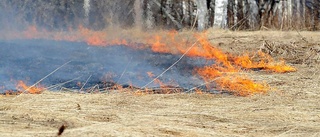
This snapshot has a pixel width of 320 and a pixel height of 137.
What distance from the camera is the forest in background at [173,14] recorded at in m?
11.1

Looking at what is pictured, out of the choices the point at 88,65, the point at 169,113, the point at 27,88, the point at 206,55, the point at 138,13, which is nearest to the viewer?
the point at 169,113

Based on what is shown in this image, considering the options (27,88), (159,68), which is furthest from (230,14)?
(27,88)

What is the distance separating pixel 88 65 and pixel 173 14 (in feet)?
15.7

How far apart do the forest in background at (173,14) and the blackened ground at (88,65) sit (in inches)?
101

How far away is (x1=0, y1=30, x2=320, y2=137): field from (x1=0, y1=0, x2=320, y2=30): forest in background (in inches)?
198

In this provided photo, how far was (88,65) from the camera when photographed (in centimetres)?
725

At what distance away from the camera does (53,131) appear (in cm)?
412

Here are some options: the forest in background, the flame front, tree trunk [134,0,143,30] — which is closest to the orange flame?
the flame front

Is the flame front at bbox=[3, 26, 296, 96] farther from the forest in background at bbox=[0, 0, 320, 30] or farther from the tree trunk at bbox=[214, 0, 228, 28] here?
the tree trunk at bbox=[214, 0, 228, 28]

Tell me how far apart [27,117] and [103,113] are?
77 centimetres

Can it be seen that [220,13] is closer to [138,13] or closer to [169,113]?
[138,13]

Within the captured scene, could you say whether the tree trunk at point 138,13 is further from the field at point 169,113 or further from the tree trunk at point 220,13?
the field at point 169,113

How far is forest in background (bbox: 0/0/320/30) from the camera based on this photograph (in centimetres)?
1113

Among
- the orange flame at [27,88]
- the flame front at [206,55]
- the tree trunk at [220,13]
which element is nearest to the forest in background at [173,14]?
A: the tree trunk at [220,13]
